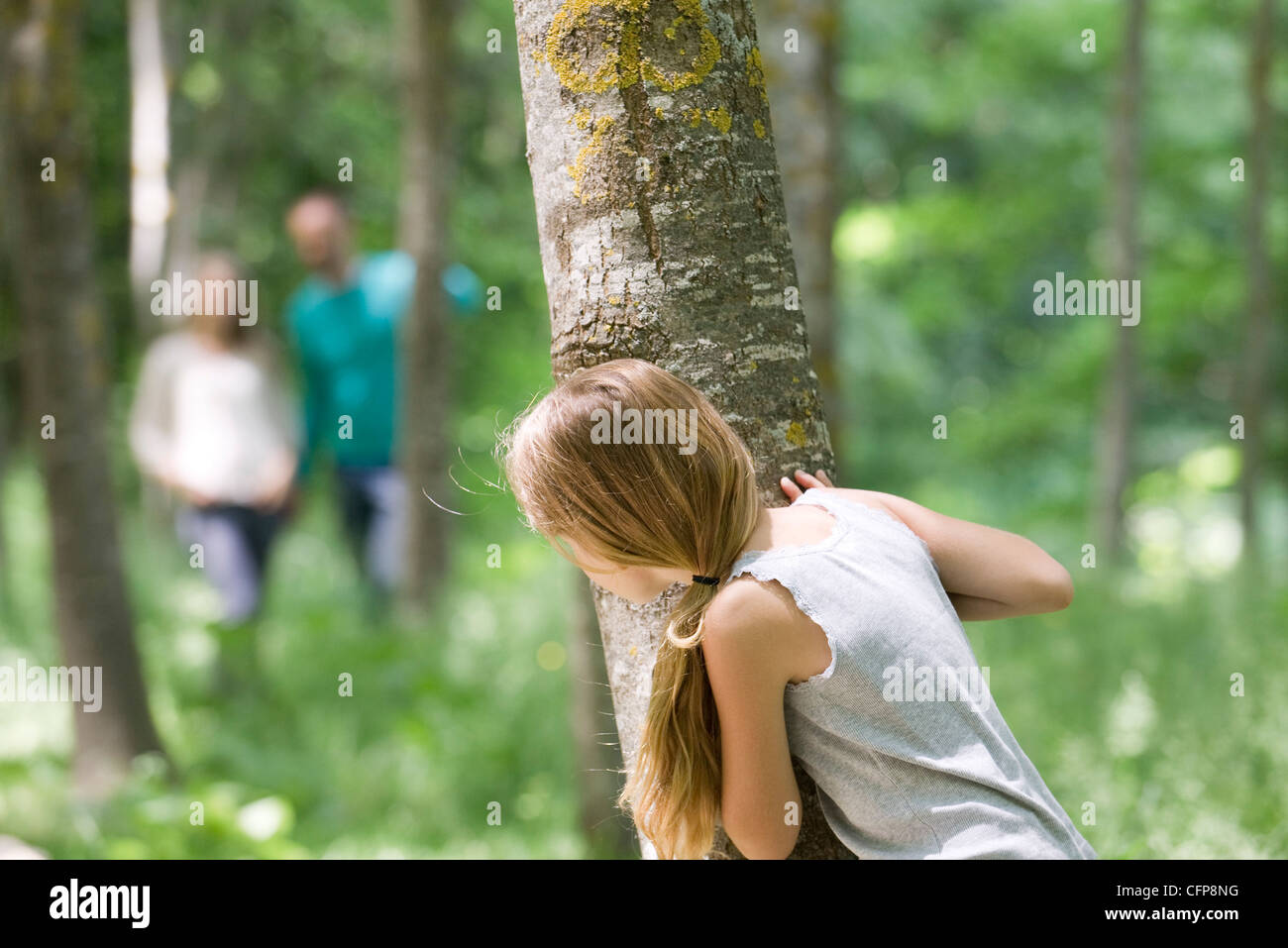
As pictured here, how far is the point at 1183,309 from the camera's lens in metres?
14.2

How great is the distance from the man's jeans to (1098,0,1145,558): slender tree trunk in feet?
18.0

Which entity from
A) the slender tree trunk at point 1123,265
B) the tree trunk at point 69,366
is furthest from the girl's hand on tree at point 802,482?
the slender tree trunk at point 1123,265

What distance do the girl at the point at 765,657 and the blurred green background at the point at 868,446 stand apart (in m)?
0.62

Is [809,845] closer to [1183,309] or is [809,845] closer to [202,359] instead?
[202,359]

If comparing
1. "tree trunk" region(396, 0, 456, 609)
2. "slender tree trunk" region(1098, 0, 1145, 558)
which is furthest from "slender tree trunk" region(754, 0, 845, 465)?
"slender tree trunk" region(1098, 0, 1145, 558)

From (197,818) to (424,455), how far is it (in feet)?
11.3

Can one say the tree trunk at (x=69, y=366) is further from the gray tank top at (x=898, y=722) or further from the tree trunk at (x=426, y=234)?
the gray tank top at (x=898, y=722)

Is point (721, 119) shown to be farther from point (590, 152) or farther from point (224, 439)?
point (224, 439)

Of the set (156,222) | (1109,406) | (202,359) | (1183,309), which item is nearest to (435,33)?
(202,359)

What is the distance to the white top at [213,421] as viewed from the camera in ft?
20.1

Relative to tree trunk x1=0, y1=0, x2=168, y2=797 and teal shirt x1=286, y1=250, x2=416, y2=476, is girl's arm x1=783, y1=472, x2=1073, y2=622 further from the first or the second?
teal shirt x1=286, y1=250, x2=416, y2=476

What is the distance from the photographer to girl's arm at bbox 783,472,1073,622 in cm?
196
